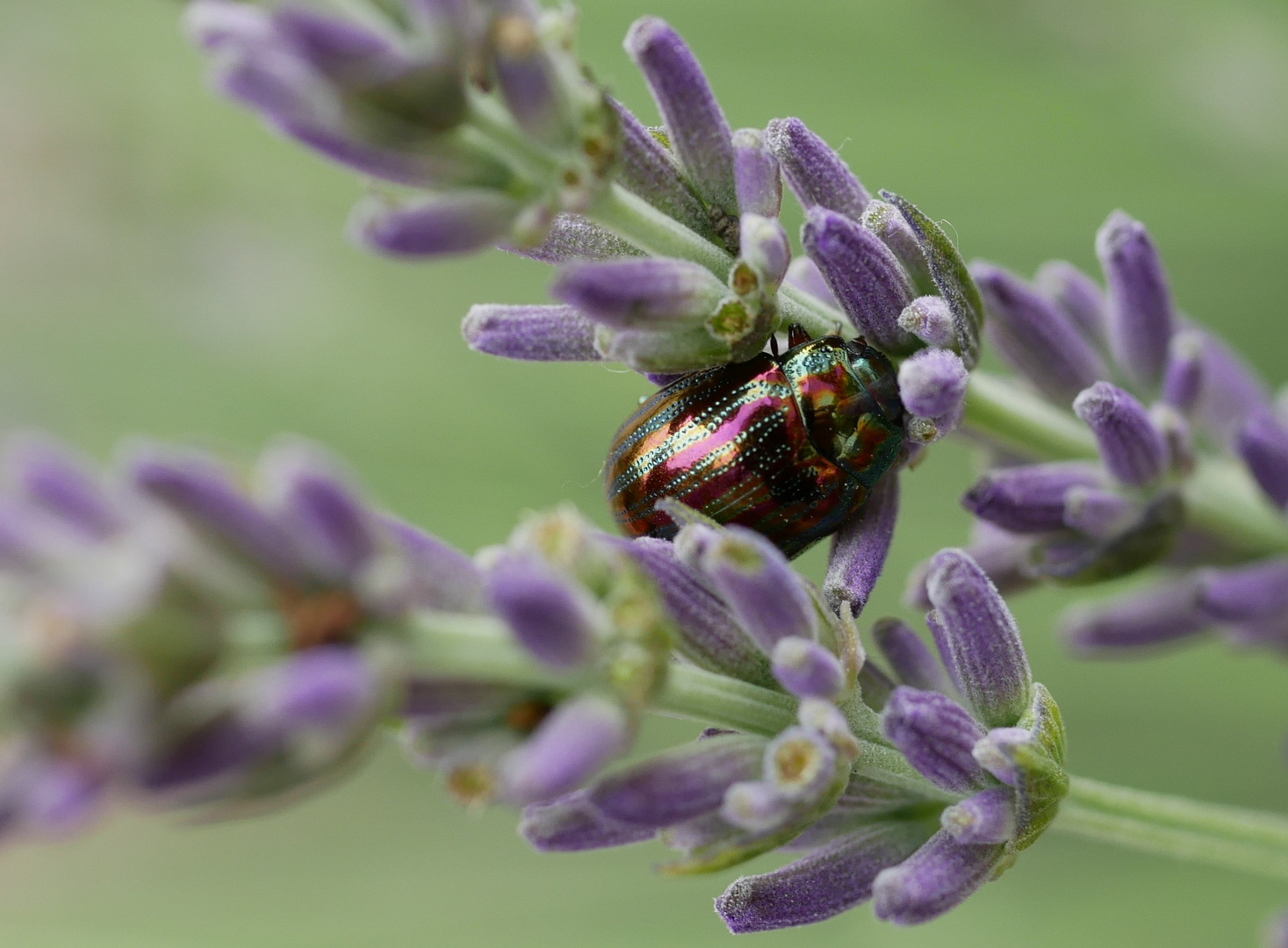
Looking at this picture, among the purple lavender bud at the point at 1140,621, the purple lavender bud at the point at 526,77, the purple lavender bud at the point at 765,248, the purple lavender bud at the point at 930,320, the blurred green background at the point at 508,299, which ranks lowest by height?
the purple lavender bud at the point at 1140,621

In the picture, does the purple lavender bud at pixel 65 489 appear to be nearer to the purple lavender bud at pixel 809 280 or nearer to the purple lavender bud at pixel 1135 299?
the purple lavender bud at pixel 809 280

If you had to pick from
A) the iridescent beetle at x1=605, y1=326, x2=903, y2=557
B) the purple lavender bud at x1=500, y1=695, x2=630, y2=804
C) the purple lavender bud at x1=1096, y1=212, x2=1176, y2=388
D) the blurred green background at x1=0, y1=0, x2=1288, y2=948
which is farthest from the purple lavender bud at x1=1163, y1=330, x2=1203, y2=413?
the blurred green background at x1=0, y1=0, x2=1288, y2=948

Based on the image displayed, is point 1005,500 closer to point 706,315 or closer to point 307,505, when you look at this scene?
point 706,315

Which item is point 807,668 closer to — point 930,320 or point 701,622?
point 701,622

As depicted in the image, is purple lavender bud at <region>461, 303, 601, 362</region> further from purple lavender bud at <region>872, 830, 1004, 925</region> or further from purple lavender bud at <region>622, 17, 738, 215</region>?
purple lavender bud at <region>872, 830, 1004, 925</region>

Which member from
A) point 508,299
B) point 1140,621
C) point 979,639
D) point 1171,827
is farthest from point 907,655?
point 508,299

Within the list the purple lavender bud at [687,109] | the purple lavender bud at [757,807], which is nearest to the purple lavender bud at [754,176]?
the purple lavender bud at [687,109]
